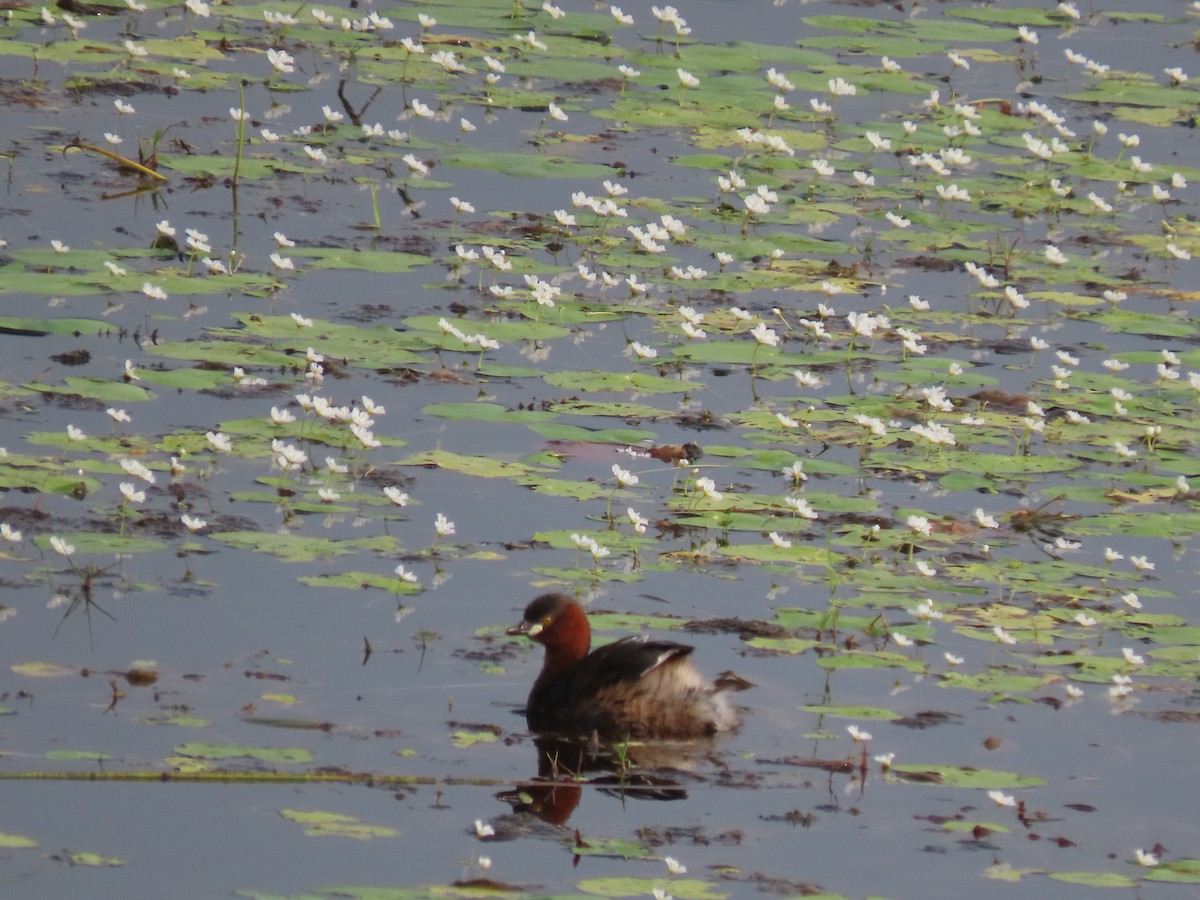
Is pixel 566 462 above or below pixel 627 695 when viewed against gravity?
above

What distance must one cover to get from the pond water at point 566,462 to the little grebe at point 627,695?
0.36 ft

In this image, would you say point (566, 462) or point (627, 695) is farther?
point (566, 462)

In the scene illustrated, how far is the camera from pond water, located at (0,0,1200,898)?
5.33 m

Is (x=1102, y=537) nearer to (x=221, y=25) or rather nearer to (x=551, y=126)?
(x=551, y=126)

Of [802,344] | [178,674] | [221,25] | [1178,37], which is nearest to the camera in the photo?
[178,674]

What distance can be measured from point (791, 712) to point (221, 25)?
9115mm

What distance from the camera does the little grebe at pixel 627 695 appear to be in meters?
6.01

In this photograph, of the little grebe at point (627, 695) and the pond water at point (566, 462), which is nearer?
the pond water at point (566, 462)

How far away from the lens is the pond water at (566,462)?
5328 millimetres

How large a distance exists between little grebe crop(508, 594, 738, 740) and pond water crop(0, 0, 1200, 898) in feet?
0.36

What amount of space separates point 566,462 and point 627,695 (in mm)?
1993

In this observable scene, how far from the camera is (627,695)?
6.11 meters

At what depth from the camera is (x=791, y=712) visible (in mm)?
6129

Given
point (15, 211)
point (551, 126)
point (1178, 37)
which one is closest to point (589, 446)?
point (15, 211)
